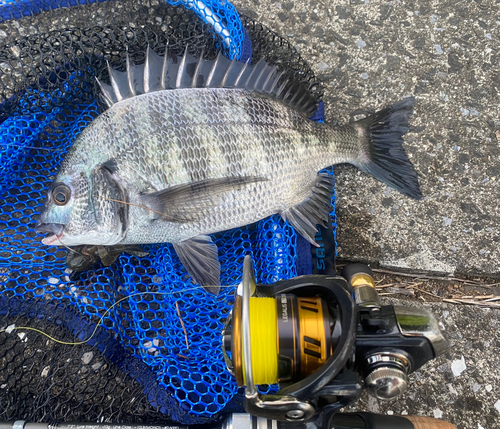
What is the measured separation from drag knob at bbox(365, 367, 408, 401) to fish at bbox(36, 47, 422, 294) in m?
0.84

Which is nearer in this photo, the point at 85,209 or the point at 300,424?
the point at 300,424

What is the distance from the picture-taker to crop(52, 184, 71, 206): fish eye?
1.66 meters

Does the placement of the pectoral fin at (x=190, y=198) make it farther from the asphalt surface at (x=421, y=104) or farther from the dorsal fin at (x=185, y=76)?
the asphalt surface at (x=421, y=104)

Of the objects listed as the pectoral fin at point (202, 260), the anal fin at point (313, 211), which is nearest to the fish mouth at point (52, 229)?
the pectoral fin at point (202, 260)

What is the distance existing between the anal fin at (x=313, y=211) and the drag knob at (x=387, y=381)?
2.70ft

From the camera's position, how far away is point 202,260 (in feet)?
5.82

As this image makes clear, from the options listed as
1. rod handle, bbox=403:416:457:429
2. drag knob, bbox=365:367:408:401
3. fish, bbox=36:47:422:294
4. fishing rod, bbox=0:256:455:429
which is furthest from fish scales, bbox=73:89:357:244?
rod handle, bbox=403:416:457:429

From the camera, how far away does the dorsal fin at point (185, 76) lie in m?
1.77

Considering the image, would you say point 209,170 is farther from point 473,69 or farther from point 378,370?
point 473,69

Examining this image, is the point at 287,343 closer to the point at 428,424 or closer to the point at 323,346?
the point at 323,346

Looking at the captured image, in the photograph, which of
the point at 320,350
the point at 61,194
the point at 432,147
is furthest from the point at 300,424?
the point at 432,147

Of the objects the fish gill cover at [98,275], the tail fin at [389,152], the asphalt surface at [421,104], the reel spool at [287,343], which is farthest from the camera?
the asphalt surface at [421,104]

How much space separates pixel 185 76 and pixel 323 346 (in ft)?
4.72

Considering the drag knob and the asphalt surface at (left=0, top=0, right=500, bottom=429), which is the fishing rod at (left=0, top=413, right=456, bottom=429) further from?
the asphalt surface at (left=0, top=0, right=500, bottom=429)
